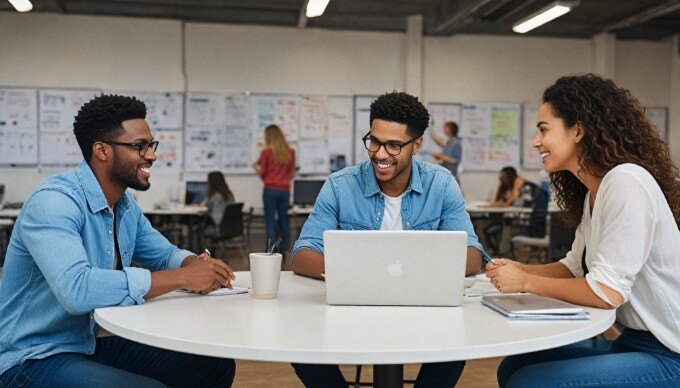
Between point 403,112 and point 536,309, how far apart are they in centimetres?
92

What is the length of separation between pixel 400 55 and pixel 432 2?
839 millimetres

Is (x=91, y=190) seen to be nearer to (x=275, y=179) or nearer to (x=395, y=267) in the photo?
(x=395, y=267)

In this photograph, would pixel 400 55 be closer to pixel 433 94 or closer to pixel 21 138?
pixel 433 94

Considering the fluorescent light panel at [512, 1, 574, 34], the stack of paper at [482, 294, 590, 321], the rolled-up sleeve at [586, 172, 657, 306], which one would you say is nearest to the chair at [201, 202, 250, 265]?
the fluorescent light panel at [512, 1, 574, 34]

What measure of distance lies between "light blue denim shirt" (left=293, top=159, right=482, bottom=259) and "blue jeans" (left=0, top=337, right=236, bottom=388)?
576 millimetres

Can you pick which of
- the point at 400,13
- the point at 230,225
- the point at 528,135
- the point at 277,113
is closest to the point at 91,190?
the point at 230,225

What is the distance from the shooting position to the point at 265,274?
1701 millimetres

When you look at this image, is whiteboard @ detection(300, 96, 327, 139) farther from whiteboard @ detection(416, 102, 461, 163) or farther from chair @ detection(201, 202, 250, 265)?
chair @ detection(201, 202, 250, 265)

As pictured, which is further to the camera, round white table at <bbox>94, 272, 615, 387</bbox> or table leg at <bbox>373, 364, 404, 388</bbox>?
table leg at <bbox>373, 364, 404, 388</bbox>

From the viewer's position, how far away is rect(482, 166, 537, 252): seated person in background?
778cm

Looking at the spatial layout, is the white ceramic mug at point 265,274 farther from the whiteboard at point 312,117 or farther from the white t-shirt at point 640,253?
the whiteboard at point 312,117

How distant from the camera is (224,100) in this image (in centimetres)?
918

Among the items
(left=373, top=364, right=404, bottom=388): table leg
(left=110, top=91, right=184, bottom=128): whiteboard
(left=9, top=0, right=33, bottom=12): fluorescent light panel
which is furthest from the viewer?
(left=110, top=91, right=184, bottom=128): whiteboard

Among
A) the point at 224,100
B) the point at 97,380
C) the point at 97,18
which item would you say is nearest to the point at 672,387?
the point at 97,380
